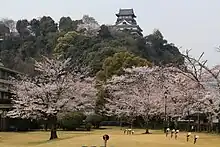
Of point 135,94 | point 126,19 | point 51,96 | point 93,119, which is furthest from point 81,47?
point 126,19

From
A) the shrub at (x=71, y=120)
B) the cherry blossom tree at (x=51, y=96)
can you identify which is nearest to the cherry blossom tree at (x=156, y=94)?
the shrub at (x=71, y=120)

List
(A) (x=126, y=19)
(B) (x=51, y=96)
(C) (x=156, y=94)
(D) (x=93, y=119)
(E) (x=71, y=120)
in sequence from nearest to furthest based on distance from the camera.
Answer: (B) (x=51, y=96)
(C) (x=156, y=94)
(E) (x=71, y=120)
(D) (x=93, y=119)
(A) (x=126, y=19)

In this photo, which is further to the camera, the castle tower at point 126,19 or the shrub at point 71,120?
the castle tower at point 126,19

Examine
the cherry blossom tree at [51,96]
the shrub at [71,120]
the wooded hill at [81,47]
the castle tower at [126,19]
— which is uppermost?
the castle tower at [126,19]

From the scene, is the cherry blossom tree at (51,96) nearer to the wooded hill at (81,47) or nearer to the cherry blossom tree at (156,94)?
the cherry blossom tree at (156,94)

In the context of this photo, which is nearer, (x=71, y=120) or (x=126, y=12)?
(x=71, y=120)

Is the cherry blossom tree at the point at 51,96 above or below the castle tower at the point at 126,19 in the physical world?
below

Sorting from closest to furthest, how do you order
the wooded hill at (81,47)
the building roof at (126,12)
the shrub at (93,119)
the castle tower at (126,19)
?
the shrub at (93,119)
the wooded hill at (81,47)
the castle tower at (126,19)
the building roof at (126,12)

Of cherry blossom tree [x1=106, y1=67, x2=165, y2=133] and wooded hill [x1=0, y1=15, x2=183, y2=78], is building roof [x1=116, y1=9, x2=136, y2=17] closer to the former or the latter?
wooded hill [x1=0, y1=15, x2=183, y2=78]

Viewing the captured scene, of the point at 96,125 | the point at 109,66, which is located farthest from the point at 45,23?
the point at 96,125

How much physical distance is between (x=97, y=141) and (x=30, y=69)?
42321 mm

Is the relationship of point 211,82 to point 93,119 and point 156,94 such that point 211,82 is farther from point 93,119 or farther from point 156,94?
point 93,119

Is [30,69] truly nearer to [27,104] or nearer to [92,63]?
[92,63]

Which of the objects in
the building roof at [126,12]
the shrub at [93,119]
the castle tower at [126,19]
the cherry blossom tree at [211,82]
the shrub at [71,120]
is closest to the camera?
the cherry blossom tree at [211,82]
